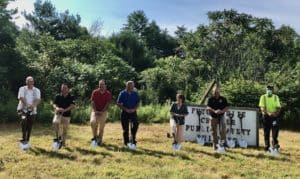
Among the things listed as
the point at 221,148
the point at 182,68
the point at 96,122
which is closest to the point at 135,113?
the point at 96,122

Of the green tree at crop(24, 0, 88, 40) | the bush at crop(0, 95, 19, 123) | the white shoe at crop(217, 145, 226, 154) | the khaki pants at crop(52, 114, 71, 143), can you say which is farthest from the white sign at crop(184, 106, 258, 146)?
the green tree at crop(24, 0, 88, 40)

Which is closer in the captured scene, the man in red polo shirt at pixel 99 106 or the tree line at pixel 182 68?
the man in red polo shirt at pixel 99 106

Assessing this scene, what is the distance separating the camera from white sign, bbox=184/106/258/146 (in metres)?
14.1

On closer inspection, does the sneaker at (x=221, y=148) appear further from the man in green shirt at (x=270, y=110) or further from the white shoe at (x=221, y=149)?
the man in green shirt at (x=270, y=110)

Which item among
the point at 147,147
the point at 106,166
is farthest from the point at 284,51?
the point at 106,166

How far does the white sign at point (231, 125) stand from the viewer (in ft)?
46.2

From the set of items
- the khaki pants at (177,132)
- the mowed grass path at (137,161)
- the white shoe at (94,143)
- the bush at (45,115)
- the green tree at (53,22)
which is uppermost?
the green tree at (53,22)

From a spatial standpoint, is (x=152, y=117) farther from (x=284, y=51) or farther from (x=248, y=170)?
(x=284, y=51)

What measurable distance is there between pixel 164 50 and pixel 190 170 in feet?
179

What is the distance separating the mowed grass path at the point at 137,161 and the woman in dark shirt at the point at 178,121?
0.81ft

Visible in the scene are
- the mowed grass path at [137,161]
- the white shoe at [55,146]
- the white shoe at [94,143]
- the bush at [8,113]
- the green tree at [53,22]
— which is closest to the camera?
the mowed grass path at [137,161]

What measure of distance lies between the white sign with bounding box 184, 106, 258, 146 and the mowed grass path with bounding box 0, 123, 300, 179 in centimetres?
65

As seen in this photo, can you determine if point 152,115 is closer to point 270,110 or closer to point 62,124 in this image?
point 270,110

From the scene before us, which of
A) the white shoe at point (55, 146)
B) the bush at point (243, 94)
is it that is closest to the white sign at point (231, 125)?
the white shoe at point (55, 146)
